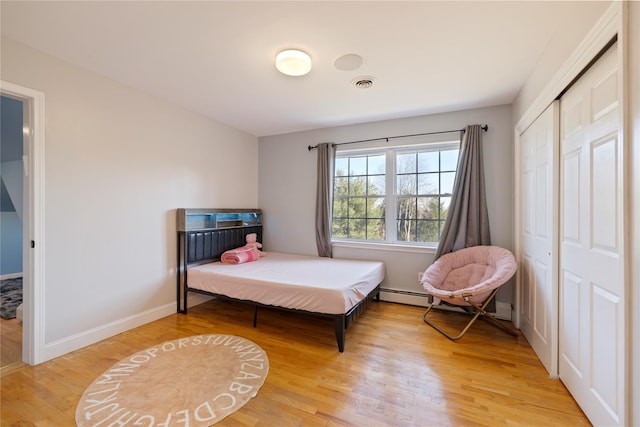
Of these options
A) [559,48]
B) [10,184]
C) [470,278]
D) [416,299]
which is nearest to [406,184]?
[470,278]

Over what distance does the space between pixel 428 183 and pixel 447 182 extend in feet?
0.76

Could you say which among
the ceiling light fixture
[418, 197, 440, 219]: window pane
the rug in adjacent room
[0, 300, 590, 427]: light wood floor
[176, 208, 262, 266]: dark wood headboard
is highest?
the ceiling light fixture

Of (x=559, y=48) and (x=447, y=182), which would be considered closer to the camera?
(x=559, y=48)

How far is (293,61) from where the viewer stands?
2053mm

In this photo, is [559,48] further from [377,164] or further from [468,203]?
[377,164]

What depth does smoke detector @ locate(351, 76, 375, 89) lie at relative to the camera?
247 cm

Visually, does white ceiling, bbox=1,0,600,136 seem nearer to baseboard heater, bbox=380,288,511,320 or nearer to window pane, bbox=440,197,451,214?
window pane, bbox=440,197,451,214

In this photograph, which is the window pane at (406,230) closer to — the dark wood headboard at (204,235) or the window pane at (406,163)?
the window pane at (406,163)

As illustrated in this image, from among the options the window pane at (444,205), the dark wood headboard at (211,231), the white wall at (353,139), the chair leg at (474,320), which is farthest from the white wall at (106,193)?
the window pane at (444,205)

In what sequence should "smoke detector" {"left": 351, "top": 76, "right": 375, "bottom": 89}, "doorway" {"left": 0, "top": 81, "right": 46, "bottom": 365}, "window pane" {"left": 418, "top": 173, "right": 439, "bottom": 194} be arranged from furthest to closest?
"window pane" {"left": 418, "top": 173, "right": 439, "bottom": 194}, "smoke detector" {"left": 351, "top": 76, "right": 375, "bottom": 89}, "doorway" {"left": 0, "top": 81, "right": 46, "bottom": 365}

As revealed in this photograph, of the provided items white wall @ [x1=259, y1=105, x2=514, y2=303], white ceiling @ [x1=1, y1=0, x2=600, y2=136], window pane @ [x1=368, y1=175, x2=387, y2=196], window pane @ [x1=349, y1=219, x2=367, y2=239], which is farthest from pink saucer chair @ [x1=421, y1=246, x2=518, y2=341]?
white ceiling @ [x1=1, y1=0, x2=600, y2=136]

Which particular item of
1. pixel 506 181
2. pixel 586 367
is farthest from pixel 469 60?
pixel 586 367

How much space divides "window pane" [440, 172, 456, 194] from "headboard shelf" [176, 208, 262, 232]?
9.34ft

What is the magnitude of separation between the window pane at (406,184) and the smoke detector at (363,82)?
4.79ft
